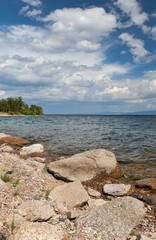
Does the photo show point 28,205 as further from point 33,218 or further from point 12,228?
point 12,228

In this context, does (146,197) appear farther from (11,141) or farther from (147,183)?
(11,141)

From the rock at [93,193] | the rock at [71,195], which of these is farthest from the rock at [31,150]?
the rock at [71,195]

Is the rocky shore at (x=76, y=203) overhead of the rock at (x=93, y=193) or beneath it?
overhead

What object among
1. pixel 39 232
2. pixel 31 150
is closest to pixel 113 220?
pixel 39 232

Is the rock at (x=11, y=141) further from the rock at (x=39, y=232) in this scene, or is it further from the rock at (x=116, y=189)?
the rock at (x=39, y=232)

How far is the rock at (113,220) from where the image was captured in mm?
4320

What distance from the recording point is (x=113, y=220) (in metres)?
4.82

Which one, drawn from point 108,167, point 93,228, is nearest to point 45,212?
point 93,228

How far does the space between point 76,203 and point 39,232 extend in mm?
2259

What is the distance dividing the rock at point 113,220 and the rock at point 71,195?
98 cm

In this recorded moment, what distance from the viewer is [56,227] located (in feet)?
14.1

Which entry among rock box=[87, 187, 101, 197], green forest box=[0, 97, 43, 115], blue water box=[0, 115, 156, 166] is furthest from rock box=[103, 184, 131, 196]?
green forest box=[0, 97, 43, 115]

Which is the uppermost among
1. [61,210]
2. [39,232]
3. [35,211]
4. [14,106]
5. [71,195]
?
[14,106]

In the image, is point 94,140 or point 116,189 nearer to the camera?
point 116,189
